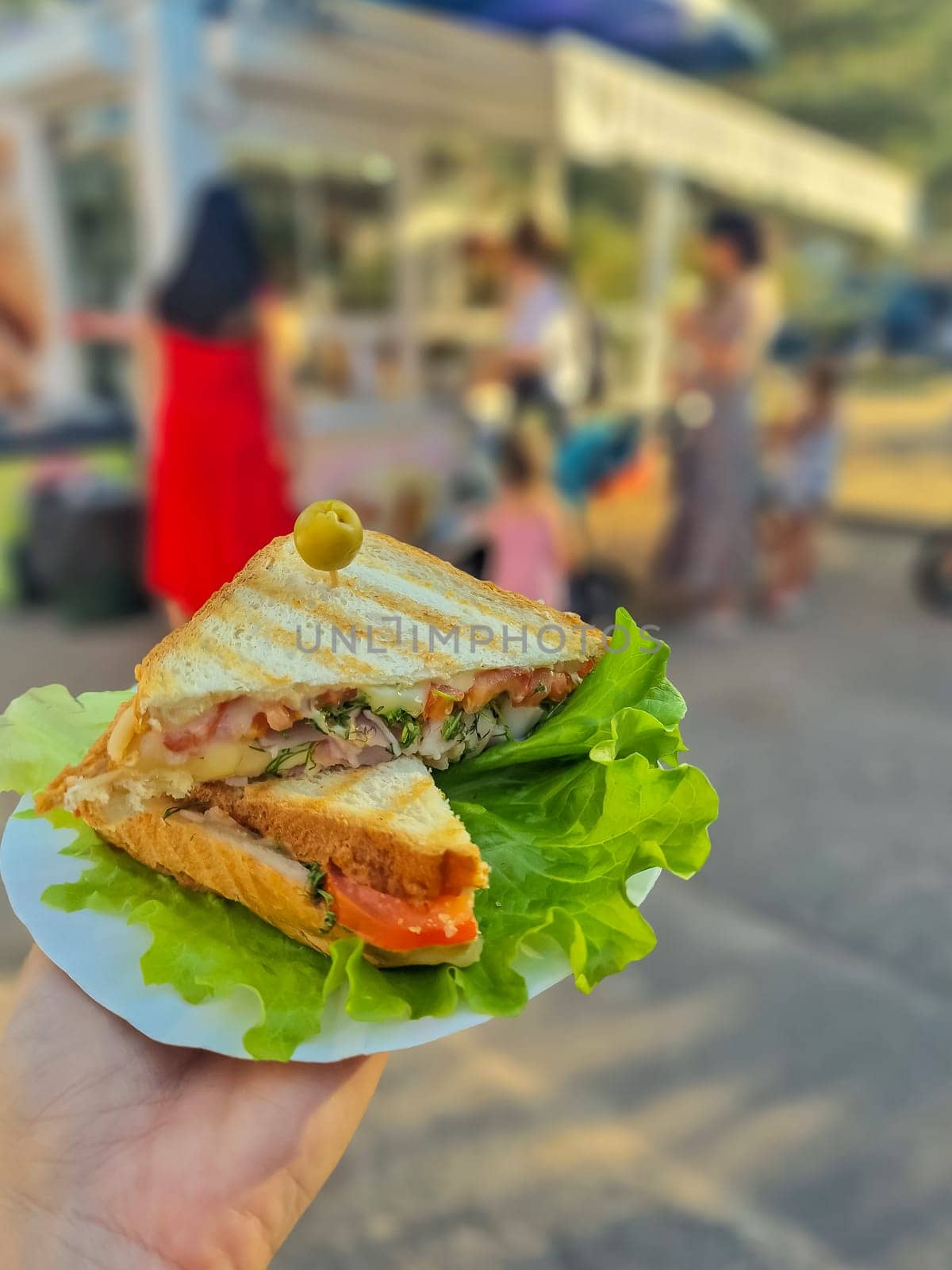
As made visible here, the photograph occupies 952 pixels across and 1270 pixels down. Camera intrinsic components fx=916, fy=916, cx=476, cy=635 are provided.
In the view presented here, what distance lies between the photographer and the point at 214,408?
4340 mm

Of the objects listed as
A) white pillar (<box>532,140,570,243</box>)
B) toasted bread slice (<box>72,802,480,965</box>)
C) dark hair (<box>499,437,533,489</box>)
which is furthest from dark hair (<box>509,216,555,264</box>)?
toasted bread slice (<box>72,802,480,965</box>)

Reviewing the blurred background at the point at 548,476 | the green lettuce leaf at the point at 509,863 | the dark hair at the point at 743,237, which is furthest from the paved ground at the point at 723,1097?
the dark hair at the point at 743,237

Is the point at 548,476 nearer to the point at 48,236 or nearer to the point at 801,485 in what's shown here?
the point at 801,485

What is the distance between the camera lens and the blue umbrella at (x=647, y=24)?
6012mm

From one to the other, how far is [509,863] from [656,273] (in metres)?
7.58

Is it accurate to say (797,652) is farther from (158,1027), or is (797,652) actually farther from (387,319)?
(158,1027)

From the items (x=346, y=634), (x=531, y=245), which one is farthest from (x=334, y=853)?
(x=531, y=245)

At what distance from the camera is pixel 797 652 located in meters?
6.41

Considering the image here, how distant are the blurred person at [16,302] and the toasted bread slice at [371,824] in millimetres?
5865

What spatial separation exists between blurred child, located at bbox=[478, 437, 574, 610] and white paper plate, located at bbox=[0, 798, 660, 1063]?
136 inches

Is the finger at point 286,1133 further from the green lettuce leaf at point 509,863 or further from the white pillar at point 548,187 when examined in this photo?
the white pillar at point 548,187

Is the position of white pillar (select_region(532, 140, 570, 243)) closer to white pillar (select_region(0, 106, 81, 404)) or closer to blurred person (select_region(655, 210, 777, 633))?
blurred person (select_region(655, 210, 777, 633))

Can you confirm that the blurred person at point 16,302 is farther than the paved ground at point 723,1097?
Yes

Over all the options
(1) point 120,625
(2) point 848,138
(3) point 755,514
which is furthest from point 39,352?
(2) point 848,138
